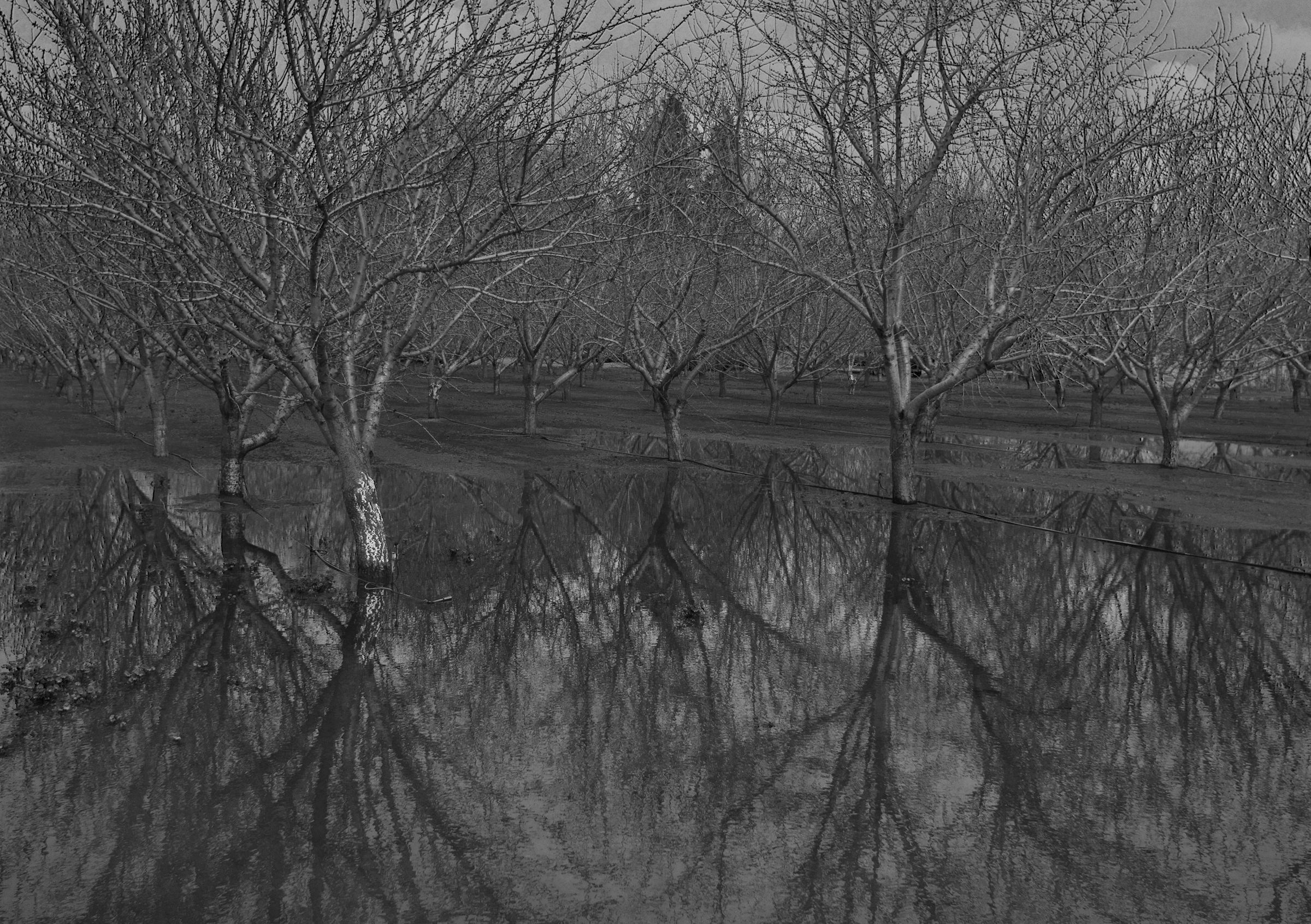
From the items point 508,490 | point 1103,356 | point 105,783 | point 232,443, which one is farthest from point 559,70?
point 1103,356

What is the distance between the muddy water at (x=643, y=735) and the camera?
5355 mm

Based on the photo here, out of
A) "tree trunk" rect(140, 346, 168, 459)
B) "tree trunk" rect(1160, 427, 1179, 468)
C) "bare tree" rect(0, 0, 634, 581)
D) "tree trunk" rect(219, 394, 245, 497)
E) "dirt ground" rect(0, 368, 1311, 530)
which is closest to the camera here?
"bare tree" rect(0, 0, 634, 581)

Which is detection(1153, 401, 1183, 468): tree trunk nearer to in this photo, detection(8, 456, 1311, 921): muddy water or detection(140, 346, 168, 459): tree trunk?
detection(8, 456, 1311, 921): muddy water

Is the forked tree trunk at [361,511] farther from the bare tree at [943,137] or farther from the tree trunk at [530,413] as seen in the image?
the tree trunk at [530,413]

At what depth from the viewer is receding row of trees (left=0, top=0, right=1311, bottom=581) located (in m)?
10.1

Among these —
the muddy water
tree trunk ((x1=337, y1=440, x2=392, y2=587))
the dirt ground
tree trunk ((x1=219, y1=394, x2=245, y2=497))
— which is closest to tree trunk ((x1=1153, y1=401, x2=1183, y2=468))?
the dirt ground

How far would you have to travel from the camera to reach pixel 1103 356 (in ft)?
94.0

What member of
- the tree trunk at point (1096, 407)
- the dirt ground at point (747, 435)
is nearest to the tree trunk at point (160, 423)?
the dirt ground at point (747, 435)

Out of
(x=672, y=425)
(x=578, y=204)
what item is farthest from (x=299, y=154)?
(x=672, y=425)

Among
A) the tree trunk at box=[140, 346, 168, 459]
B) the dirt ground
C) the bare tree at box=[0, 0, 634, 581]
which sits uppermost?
the bare tree at box=[0, 0, 634, 581]

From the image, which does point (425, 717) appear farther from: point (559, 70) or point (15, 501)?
point (15, 501)

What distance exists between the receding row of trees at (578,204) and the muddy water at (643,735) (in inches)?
99.3

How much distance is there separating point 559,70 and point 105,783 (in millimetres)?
5800

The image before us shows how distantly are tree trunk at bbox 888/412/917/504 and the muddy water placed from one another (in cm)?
376
